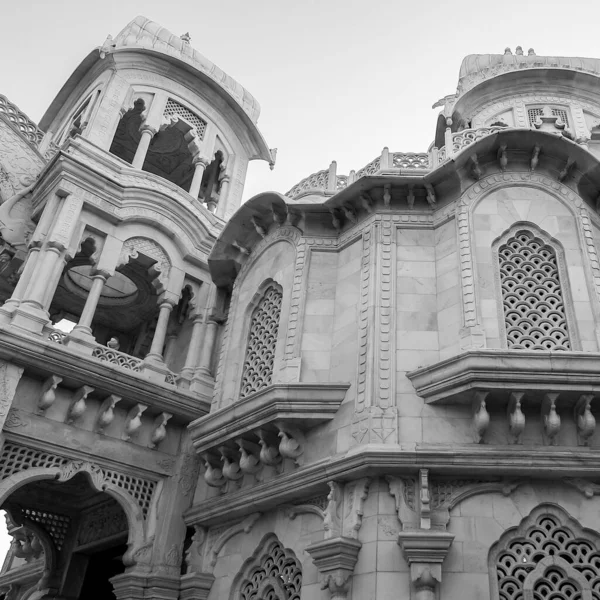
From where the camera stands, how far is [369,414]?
9336 millimetres

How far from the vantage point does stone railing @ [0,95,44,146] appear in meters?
15.3

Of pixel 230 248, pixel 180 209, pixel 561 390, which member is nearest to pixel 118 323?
pixel 180 209

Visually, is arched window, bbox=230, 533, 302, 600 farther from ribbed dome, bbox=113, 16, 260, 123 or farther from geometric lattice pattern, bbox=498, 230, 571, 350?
ribbed dome, bbox=113, 16, 260, 123

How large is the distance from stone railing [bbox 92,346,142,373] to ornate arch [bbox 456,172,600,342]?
6652 mm

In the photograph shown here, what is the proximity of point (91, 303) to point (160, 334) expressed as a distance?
5.40ft

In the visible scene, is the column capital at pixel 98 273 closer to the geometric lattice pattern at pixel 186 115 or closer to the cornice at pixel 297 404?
the cornice at pixel 297 404

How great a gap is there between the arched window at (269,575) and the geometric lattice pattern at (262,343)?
8.86 feet

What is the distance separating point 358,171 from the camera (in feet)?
41.4

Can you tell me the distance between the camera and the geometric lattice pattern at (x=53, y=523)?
48.6ft

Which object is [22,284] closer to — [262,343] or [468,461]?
[262,343]

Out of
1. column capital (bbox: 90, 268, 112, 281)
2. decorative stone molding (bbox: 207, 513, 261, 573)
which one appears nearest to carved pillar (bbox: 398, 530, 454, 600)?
decorative stone molding (bbox: 207, 513, 261, 573)

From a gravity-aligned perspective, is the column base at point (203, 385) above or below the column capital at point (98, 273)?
below

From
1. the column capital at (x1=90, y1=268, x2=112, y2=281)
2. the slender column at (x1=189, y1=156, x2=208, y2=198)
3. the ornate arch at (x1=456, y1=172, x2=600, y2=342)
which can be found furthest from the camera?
the slender column at (x1=189, y1=156, x2=208, y2=198)

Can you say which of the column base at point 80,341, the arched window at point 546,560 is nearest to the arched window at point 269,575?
the arched window at point 546,560
